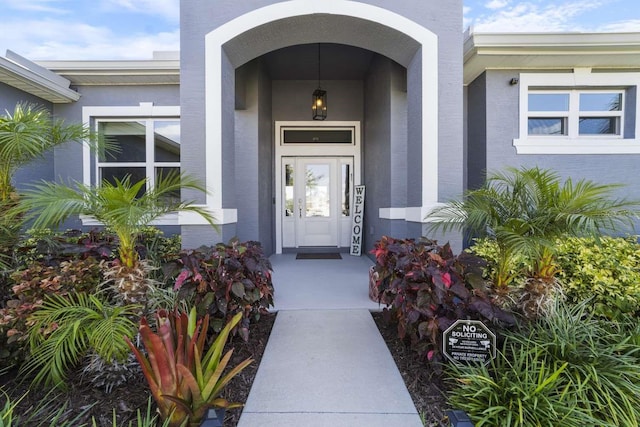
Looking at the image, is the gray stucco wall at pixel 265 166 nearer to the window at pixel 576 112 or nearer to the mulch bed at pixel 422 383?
the mulch bed at pixel 422 383

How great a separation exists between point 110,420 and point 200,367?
0.67 metres

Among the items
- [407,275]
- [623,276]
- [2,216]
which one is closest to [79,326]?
[2,216]

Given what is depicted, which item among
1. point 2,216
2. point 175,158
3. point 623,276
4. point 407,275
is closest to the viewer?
point 407,275

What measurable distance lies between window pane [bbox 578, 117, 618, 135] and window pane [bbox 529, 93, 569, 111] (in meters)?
0.39

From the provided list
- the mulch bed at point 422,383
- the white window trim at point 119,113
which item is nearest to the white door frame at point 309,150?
the white window trim at point 119,113

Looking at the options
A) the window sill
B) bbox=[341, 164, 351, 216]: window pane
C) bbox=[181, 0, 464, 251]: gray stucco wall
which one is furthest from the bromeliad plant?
bbox=[341, 164, 351, 216]: window pane

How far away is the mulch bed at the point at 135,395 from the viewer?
1.91 m

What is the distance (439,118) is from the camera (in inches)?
136

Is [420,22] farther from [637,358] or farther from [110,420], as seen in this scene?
[110,420]

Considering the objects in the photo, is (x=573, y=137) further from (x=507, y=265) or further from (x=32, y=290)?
(x=32, y=290)

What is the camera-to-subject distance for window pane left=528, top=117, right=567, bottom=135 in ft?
16.2

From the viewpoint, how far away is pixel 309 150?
23.0 ft

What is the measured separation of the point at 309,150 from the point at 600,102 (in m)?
5.04

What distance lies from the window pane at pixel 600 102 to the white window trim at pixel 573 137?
0.16 meters
